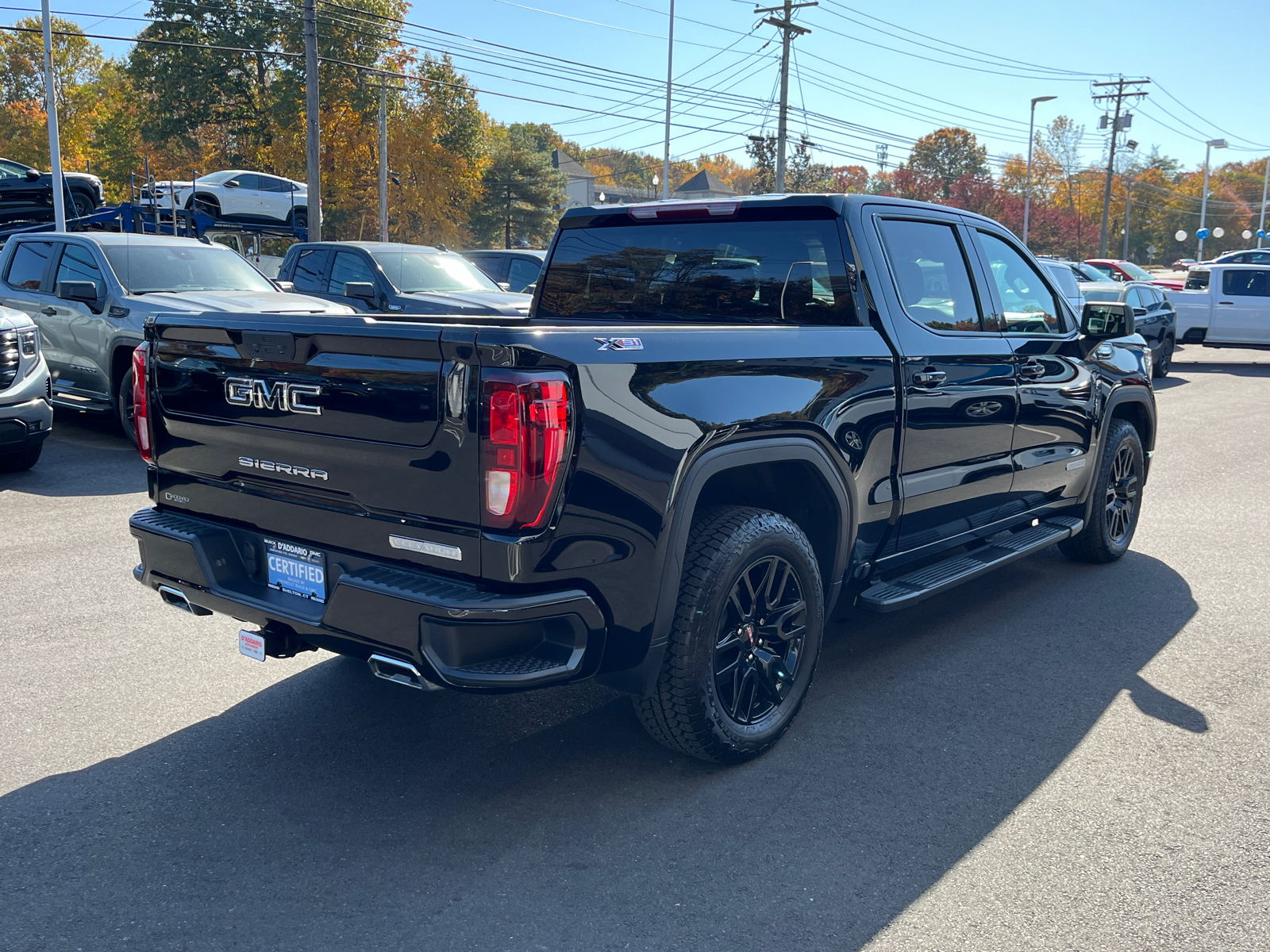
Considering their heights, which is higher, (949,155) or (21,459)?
(949,155)

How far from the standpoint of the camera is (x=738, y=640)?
3.59 meters

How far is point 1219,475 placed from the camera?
9.34 m

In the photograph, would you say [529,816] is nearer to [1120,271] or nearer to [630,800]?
[630,800]

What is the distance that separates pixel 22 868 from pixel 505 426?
1.87 m

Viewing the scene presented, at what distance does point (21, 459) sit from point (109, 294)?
5.90 feet

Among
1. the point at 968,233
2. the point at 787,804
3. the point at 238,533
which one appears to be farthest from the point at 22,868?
the point at 968,233

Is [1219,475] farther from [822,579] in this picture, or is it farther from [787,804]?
[787,804]

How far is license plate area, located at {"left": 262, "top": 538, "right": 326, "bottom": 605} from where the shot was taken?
3.29 meters

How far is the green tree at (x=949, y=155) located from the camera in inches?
4018

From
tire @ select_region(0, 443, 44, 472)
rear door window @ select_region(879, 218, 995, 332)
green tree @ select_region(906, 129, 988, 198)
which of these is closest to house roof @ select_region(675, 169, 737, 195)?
green tree @ select_region(906, 129, 988, 198)

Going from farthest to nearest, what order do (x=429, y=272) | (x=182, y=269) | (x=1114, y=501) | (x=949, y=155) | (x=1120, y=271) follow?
(x=949, y=155) → (x=1120, y=271) → (x=429, y=272) → (x=182, y=269) → (x=1114, y=501)

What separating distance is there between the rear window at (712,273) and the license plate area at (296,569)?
1.85 m

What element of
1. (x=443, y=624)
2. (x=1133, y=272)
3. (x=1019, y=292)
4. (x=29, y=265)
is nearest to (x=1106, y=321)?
(x=1019, y=292)

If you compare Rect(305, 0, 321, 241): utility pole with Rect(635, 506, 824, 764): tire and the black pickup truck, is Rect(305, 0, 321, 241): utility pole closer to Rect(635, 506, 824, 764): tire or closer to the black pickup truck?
the black pickup truck
